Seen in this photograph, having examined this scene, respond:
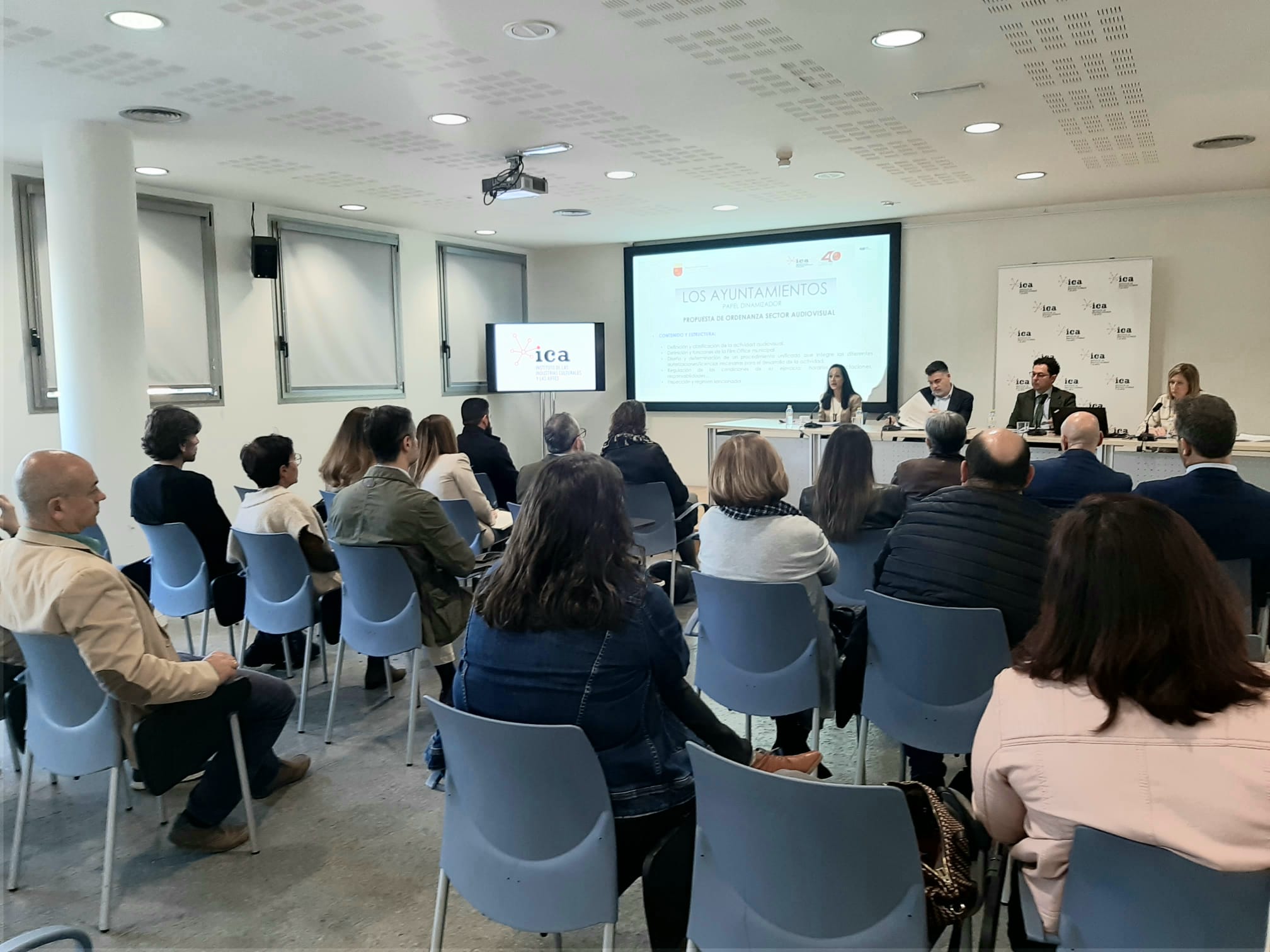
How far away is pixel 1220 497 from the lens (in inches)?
119

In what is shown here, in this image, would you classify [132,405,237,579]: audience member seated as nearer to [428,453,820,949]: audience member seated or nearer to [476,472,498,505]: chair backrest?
[476,472,498,505]: chair backrest

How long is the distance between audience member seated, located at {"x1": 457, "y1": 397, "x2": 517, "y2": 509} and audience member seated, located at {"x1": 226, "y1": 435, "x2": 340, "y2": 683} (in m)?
1.88

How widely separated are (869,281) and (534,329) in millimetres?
3606

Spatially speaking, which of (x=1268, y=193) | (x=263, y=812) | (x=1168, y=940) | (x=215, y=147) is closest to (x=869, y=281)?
(x=1268, y=193)

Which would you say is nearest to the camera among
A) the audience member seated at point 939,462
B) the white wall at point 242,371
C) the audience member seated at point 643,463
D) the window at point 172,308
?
the audience member seated at point 939,462

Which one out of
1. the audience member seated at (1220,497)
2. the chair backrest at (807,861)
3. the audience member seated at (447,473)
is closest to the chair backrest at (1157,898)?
the chair backrest at (807,861)

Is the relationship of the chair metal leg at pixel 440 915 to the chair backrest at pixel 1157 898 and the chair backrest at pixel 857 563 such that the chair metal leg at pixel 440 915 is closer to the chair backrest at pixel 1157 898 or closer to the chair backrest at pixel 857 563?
the chair backrest at pixel 1157 898

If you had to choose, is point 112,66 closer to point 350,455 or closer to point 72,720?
point 350,455

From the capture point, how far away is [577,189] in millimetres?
6805

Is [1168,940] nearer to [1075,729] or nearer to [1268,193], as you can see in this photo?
[1075,729]

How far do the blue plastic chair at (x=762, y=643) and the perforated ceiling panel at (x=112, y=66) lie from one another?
10.8 ft

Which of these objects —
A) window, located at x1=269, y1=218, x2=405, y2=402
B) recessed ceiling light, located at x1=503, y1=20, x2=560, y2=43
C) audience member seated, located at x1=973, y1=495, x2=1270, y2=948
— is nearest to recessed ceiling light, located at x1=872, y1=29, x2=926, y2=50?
recessed ceiling light, located at x1=503, y1=20, x2=560, y2=43

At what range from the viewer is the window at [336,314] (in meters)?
7.52

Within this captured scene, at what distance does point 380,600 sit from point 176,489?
122 centimetres
